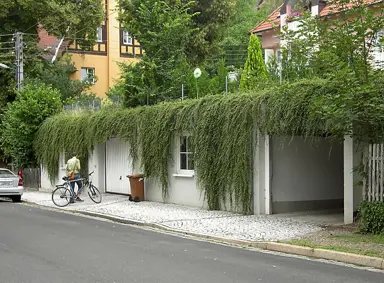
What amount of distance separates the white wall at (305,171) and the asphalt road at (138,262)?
439 centimetres

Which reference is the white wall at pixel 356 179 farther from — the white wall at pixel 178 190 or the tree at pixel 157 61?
the tree at pixel 157 61

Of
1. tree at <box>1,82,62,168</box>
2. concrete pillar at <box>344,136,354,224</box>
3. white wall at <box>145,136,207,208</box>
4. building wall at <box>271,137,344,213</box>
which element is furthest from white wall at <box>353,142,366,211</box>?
tree at <box>1,82,62,168</box>

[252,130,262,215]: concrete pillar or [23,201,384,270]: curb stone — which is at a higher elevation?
[252,130,262,215]: concrete pillar

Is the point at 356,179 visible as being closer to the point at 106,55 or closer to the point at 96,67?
the point at 96,67

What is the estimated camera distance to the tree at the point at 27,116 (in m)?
25.6

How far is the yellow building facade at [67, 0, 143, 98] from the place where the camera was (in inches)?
1743

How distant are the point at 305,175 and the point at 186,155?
3.83 meters

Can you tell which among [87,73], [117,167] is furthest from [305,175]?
[87,73]

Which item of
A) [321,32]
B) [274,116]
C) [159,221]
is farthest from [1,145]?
[321,32]

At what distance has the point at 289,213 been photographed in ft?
50.3

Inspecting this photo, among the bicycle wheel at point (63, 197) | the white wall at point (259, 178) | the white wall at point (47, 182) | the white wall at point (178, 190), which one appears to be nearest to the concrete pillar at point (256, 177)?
the white wall at point (259, 178)

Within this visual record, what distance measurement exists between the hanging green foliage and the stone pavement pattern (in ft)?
2.77

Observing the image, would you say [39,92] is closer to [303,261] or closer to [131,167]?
[131,167]

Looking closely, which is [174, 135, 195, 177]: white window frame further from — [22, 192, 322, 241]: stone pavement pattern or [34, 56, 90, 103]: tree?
[34, 56, 90, 103]: tree
